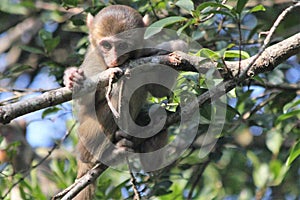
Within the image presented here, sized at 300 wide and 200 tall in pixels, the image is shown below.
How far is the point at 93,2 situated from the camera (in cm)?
476

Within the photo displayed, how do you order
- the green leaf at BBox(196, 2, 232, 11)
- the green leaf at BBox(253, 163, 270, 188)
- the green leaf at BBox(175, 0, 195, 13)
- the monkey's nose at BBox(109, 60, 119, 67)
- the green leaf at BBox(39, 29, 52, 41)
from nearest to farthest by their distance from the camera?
the green leaf at BBox(196, 2, 232, 11)
the green leaf at BBox(175, 0, 195, 13)
the monkey's nose at BBox(109, 60, 119, 67)
the green leaf at BBox(39, 29, 52, 41)
the green leaf at BBox(253, 163, 270, 188)

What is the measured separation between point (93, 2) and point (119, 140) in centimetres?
109

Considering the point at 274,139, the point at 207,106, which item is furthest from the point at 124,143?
the point at 274,139

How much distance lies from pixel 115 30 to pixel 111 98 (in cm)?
79

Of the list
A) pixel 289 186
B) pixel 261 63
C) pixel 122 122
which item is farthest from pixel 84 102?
pixel 289 186

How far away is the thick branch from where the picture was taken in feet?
10.5

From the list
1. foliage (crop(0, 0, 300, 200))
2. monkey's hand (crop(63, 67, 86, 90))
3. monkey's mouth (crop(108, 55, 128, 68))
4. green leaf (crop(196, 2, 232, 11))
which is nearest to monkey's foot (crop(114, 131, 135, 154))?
foliage (crop(0, 0, 300, 200))

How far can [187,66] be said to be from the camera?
3510mm

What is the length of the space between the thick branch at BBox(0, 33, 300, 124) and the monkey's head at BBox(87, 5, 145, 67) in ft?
3.40

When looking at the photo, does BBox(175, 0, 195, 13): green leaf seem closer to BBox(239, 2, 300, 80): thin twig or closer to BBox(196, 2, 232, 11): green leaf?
BBox(196, 2, 232, 11): green leaf

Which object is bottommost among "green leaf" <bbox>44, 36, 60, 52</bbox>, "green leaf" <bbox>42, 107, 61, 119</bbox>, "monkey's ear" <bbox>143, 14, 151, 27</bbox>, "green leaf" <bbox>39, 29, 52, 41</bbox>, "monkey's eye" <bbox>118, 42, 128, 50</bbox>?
"green leaf" <bbox>42, 107, 61, 119</bbox>

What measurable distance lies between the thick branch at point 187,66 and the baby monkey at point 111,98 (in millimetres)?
787

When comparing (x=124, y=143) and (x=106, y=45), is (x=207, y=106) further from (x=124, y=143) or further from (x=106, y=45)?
(x=106, y=45)

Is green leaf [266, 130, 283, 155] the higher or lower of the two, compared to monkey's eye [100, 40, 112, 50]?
lower
